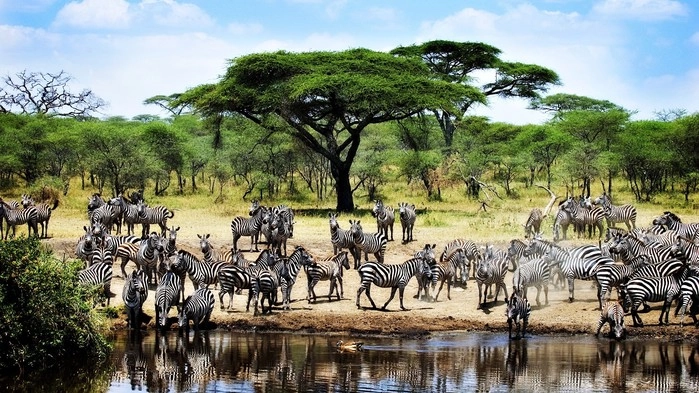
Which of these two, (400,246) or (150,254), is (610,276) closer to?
(400,246)

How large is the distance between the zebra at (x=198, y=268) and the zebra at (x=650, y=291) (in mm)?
7547

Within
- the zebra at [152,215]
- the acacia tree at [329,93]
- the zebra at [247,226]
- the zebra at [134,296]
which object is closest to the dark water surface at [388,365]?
the zebra at [134,296]

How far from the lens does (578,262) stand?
58.5ft

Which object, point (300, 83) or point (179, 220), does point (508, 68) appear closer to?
point (300, 83)

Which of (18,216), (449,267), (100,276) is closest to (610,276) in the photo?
(449,267)

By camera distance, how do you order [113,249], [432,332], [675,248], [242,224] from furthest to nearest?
1. [242,224]
2. [113,249]
3. [675,248]
4. [432,332]

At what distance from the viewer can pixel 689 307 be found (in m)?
16.9

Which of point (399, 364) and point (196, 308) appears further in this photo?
point (196, 308)

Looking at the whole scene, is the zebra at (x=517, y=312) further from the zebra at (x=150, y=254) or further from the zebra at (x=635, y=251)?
the zebra at (x=150, y=254)

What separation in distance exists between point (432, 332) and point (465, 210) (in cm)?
2011

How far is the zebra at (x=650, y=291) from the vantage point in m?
16.0

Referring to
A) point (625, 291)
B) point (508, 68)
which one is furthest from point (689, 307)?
point (508, 68)

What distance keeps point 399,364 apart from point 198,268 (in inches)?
209

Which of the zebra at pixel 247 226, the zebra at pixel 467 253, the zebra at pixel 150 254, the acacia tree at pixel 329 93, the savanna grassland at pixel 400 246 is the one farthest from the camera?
the acacia tree at pixel 329 93
